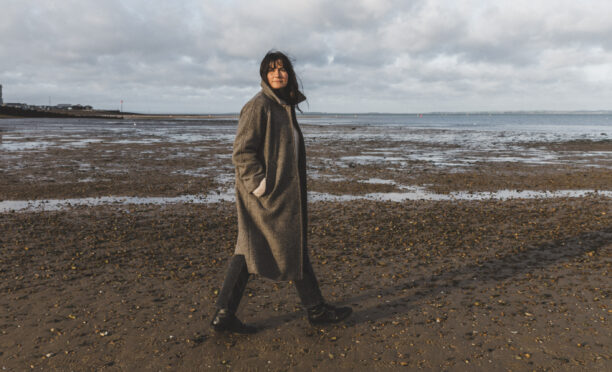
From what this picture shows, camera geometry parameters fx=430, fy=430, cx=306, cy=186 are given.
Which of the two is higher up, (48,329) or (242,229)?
(242,229)

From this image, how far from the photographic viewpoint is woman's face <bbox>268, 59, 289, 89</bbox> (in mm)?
3562

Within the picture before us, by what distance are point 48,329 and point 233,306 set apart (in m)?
1.70

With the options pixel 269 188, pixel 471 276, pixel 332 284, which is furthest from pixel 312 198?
pixel 269 188

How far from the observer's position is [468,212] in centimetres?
852

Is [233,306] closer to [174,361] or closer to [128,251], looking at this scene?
[174,361]

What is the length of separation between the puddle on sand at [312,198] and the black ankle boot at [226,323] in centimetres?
598

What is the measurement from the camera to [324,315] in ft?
13.2

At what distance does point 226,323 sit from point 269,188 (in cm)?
126

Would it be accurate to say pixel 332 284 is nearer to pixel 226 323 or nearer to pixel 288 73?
pixel 226 323

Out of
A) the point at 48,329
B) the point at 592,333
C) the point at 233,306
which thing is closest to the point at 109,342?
the point at 48,329

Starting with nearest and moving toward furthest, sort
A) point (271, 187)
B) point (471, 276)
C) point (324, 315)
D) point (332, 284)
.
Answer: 1. point (271, 187)
2. point (324, 315)
3. point (332, 284)
4. point (471, 276)

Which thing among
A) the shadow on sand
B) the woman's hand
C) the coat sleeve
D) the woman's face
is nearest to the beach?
the shadow on sand

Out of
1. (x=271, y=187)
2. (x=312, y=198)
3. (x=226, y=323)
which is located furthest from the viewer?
(x=312, y=198)

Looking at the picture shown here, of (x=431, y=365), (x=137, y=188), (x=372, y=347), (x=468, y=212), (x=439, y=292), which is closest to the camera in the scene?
(x=431, y=365)
